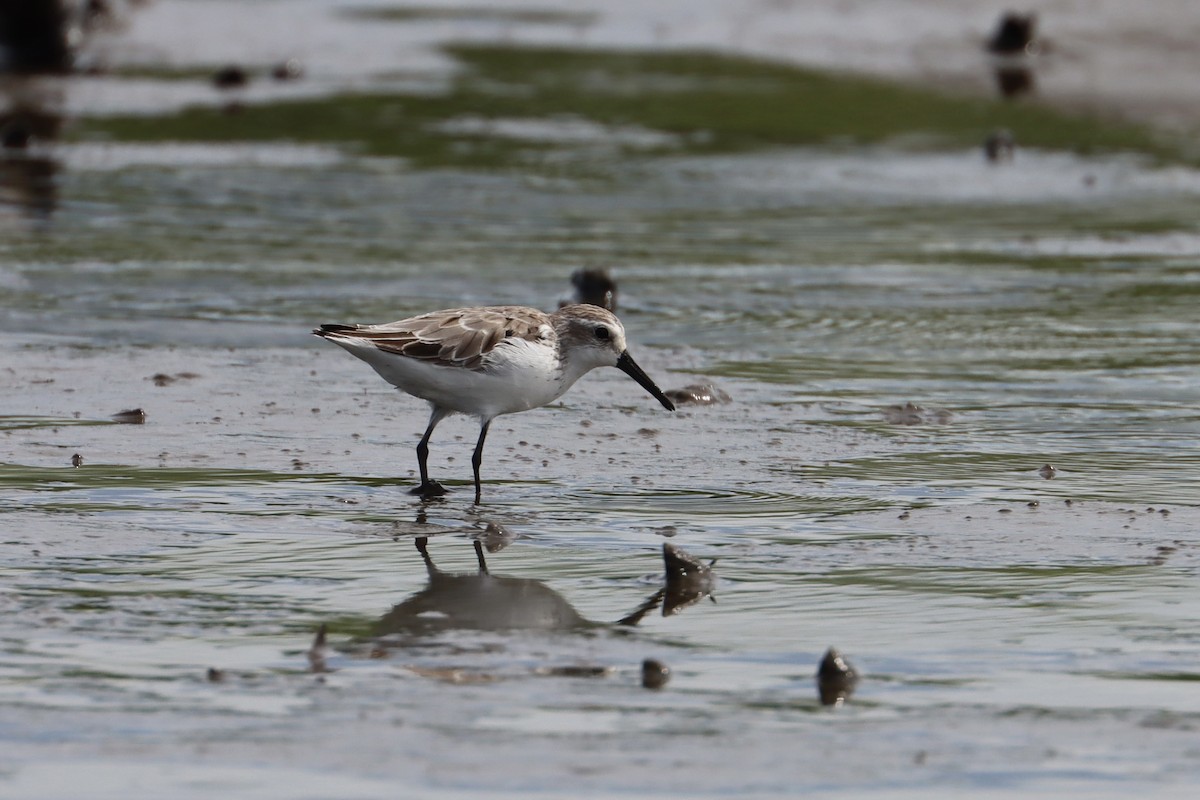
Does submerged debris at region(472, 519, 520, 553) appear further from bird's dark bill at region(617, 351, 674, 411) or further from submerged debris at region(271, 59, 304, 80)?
submerged debris at region(271, 59, 304, 80)

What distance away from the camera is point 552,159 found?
19547mm

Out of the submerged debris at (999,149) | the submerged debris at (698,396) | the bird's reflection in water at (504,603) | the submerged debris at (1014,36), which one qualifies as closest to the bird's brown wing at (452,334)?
the bird's reflection in water at (504,603)

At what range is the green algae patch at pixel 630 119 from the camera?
20516 mm

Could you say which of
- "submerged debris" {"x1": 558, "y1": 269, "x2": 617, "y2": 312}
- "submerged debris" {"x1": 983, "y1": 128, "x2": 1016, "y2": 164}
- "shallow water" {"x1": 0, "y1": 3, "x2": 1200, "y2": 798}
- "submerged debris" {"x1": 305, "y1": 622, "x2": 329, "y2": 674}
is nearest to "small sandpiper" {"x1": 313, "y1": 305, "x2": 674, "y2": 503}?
"shallow water" {"x1": 0, "y1": 3, "x2": 1200, "y2": 798}

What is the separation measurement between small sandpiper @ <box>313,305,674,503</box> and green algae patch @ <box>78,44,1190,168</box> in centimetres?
1029

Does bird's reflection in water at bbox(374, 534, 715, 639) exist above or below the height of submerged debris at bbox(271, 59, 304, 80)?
below

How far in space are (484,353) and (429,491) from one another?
623 millimetres

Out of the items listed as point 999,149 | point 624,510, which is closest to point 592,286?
point 624,510

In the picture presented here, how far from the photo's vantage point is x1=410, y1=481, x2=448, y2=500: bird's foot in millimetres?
8758

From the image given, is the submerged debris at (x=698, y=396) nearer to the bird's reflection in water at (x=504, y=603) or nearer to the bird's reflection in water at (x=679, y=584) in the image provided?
the bird's reflection in water at (x=504, y=603)

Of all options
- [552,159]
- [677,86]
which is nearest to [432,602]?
[552,159]

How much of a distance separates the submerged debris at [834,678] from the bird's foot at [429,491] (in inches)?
114

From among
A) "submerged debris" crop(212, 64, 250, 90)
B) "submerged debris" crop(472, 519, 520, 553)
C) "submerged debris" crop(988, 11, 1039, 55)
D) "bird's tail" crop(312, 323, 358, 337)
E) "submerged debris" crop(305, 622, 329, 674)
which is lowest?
"submerged debris" crop(305, 622, 329, 674)

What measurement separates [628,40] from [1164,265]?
613 inches
